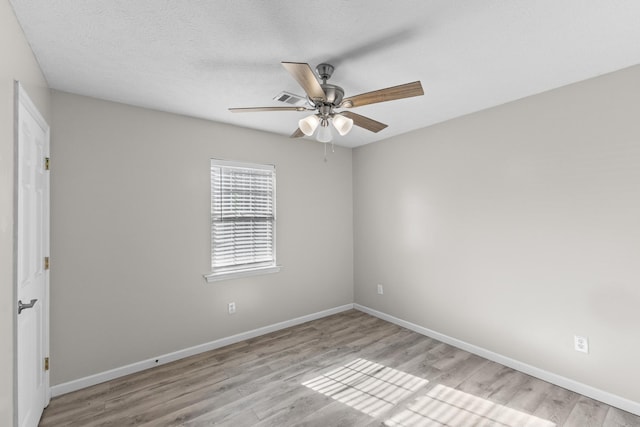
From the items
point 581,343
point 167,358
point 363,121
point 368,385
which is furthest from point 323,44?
point 167,358

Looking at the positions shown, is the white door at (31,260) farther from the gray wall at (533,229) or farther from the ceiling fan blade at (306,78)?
the gray wall at (533,229)


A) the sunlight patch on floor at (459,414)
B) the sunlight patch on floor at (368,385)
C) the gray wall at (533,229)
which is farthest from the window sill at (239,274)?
the sunlight patch on floor at (459,414)

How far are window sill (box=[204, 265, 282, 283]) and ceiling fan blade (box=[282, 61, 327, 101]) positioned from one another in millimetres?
2241

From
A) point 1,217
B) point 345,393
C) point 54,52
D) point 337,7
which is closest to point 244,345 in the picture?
point 345,393

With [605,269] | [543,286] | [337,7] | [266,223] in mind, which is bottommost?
[543,286]

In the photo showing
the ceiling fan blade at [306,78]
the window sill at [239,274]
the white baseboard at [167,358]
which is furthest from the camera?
the window sill at [239,274]

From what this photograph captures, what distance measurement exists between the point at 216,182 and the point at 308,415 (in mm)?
2442

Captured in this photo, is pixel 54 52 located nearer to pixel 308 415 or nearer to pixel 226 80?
pixel 226 80

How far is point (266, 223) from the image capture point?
12.3 ft

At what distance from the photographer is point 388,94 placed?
182 centimetres

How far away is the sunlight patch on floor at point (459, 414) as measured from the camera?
2125 mm

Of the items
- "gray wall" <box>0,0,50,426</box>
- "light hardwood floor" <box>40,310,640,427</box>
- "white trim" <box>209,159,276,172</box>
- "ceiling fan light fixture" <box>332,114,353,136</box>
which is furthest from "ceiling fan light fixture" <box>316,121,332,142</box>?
"light hardwood floor" <box>40,310,640,427</box>

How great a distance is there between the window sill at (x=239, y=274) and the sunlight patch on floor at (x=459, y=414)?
2.07m

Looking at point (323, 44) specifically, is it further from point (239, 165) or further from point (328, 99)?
point (239, 165)
